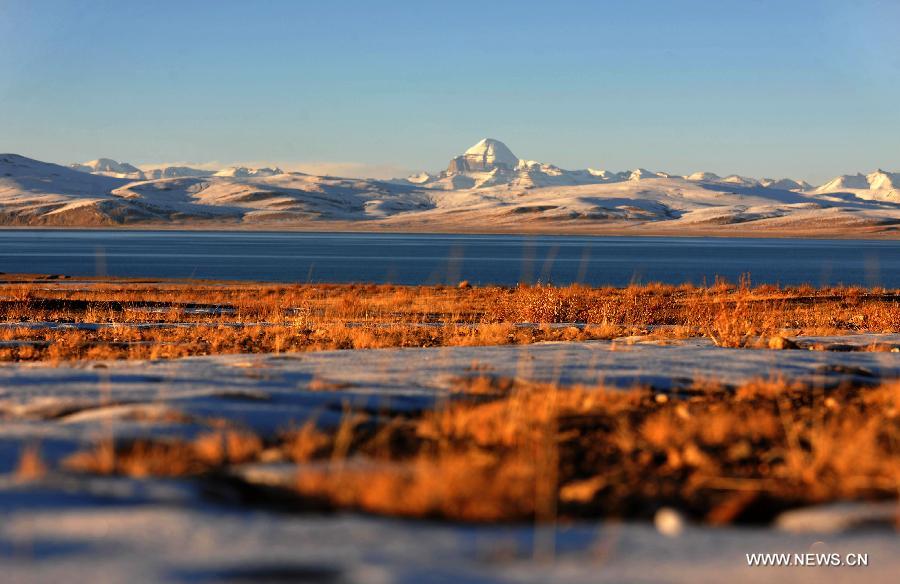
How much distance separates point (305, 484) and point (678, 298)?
2953 centimetres

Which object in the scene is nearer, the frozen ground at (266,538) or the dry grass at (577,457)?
the frozen ground at (266,538)

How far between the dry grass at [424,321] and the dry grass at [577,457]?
5119 millimetres

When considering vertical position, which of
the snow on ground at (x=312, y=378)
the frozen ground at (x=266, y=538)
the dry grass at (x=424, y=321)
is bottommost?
the dry grass at (x=424, y=321)

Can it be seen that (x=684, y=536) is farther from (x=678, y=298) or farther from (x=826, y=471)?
(x=678, y=298)

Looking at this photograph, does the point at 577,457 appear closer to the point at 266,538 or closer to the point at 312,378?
the point at 266,538

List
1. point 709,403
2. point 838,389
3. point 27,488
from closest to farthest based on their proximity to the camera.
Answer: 1. point 27,488
2. point 709,403
3. point 838,389

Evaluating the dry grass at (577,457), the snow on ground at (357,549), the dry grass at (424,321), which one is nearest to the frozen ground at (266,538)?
the snow on ground at (357,549)

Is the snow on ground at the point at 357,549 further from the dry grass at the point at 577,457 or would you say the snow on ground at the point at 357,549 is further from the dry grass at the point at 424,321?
→ the dry grass at the point at 424,321

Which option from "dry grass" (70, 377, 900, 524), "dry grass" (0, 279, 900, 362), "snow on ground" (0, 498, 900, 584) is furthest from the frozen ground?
"dry grass" (0, 279, 900, 362)

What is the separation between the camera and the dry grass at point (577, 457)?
464cm

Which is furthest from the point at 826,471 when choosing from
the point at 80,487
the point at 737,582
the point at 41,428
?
the point at 41,428

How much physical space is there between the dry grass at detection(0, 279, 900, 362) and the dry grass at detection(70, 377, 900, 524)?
512 cm

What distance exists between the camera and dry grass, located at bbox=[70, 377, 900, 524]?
4.64 m

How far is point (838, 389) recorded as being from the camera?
8500mm
